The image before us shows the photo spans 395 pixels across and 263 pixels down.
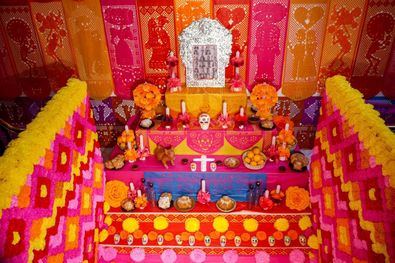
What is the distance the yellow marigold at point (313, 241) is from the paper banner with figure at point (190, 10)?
9.67 feet

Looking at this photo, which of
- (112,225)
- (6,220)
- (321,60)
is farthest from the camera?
(321,60)

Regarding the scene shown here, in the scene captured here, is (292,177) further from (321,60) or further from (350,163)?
(321,60)

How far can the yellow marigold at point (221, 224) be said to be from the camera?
365 cm

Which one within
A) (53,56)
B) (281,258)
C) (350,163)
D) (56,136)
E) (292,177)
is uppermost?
(53,56)

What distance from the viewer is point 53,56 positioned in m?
4.66

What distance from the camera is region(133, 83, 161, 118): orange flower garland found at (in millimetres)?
4172

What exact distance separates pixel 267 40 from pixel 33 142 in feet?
10.4

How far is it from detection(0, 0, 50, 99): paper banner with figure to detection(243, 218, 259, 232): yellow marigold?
3536 millimetres

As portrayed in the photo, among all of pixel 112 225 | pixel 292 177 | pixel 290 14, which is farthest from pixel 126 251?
pixel 290 14

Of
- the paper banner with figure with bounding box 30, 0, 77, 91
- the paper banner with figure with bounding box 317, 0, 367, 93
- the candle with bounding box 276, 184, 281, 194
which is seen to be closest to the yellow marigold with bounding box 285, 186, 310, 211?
the candle with bounding box 276, 184, 281, 194

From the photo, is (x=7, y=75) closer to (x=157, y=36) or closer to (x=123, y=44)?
(x=123, y=44)

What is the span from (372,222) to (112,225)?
2682 millimetres

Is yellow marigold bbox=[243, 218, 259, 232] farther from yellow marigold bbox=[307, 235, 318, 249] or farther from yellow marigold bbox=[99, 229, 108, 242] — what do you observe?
yellow marigold bbox=[99, 229, 108, 242]

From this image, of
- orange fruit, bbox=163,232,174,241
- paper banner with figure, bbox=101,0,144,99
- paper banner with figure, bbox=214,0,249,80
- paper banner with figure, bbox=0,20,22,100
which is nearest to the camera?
orange fruit, bbox=163,232,174,241
